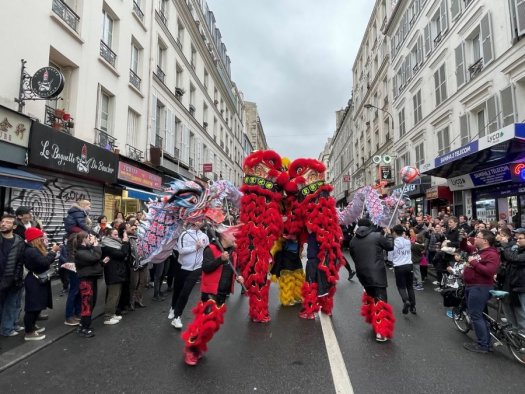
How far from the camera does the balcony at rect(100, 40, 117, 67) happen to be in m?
12.3

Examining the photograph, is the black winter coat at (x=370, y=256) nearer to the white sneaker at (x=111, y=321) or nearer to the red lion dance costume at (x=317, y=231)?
the red lion dance costume at (x=317, y=231)

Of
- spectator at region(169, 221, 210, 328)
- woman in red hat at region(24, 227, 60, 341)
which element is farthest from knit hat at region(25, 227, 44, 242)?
spectator at region(169, 221, 210, 328)

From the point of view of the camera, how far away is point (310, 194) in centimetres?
557

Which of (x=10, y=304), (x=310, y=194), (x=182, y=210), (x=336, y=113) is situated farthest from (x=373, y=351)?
(x=336, y=113)

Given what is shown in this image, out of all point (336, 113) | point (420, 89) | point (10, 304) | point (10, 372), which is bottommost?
point (10, 372)

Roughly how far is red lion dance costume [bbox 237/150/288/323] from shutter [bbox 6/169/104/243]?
6195 millimetres

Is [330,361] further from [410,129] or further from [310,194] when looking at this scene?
[410,129]

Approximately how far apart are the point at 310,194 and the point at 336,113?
64772 mm

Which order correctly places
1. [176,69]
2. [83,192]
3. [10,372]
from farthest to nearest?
1. [176,69]
2. [83,192]
3. [10,372]

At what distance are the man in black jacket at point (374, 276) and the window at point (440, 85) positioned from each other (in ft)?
48.1

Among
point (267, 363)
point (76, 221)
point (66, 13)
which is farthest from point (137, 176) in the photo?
point (267, 363)

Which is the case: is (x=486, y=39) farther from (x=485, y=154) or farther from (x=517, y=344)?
(x=517, y=344)

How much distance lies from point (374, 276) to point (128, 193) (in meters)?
10.3

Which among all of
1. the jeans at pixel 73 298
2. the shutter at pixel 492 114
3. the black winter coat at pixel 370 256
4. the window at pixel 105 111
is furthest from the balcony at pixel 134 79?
the shutter at pixel 492 114
